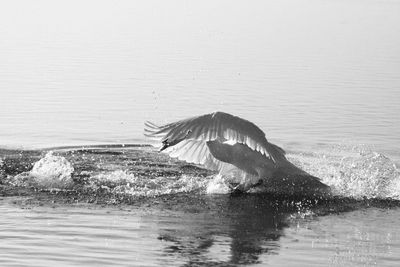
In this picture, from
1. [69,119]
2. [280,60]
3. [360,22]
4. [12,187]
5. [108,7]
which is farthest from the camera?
[108,7]

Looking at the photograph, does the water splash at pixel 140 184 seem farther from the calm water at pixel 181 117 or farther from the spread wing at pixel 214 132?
the spread wing at pixel 214 132

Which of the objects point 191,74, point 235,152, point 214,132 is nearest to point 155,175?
point 235,152

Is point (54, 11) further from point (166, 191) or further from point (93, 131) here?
point (166, 191)

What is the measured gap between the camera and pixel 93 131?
16562 millimetres

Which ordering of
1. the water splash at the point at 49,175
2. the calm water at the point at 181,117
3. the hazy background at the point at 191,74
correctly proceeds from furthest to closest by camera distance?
the hazy background at the point at 191,74 < the water splash at the point at 49,175 < the calm water at the point at 181,117

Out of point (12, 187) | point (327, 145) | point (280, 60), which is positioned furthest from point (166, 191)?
point (280, 60)

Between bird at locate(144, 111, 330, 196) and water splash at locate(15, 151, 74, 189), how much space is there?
114 centimetres

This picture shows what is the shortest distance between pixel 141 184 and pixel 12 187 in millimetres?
1591

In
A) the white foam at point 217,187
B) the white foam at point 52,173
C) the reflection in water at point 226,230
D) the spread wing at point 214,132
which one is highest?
the spread wing at point 214,132

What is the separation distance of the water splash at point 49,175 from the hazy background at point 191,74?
7.92 ft

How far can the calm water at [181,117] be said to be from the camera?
1005cm

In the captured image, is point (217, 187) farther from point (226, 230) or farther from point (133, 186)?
point (226, 230)

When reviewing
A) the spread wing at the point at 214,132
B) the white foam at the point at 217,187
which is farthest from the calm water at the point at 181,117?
the spread wing at the point at 214,132

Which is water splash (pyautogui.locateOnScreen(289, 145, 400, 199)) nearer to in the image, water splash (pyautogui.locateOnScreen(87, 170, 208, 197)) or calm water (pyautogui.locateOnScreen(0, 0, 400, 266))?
calm water (pyautogui.locateOnScreen(0, 0, 400, 266))
